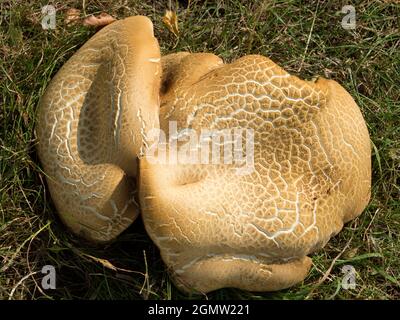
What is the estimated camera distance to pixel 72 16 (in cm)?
460

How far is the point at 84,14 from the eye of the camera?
15.0 ft

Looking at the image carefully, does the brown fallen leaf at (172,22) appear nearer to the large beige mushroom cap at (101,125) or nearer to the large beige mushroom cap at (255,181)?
the large beige mushroom cap at (101,125)

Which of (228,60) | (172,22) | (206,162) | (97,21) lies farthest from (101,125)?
(228,60)

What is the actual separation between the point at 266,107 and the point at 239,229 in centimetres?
79

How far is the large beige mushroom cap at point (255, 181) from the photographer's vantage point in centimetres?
345

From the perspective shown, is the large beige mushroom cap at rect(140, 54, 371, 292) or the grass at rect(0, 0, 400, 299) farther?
the grass at rect(0, 0, 400, 299)

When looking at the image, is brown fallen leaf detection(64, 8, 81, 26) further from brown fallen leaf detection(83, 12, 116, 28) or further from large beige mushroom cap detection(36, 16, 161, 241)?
large beige mushroom cap detection(36, 16, 161, 241)

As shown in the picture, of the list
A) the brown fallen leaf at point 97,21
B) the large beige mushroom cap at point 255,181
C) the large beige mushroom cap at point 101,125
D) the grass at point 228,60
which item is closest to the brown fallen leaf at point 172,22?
the grass at point 228,60

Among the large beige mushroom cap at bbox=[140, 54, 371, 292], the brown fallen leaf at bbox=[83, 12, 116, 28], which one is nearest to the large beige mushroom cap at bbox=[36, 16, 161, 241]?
the large beige mushroom cap at bbox=[140, 54, 371, 292]

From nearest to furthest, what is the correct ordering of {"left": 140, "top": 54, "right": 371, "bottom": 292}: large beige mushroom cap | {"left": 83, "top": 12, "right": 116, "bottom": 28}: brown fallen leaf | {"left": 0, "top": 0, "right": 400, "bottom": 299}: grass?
{"left": 140, "top": 54, "right": 371, "bottom": 292}: large beige mushroom cap
{"left": 0, "top": 0, "right": 400, "bottom": 299}: grass
{"left": 83, "top": 12, "right": 116, "bottom": 28}: brown fallen leaf

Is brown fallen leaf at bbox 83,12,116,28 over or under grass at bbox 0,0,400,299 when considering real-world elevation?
over

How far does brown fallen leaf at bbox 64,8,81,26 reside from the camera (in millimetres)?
4555

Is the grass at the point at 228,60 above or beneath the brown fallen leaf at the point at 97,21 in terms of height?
beneath

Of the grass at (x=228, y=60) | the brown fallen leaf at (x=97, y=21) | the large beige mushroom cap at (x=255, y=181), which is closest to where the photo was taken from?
the large beige mushroom cap at (x=255, y=181)
